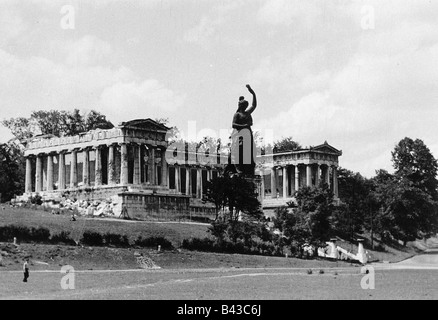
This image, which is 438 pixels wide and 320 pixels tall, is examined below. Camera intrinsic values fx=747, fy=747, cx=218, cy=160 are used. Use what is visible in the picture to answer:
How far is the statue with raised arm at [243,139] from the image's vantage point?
29812mm

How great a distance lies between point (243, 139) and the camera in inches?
1175

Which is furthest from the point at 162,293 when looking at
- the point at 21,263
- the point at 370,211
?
the point at 370,211

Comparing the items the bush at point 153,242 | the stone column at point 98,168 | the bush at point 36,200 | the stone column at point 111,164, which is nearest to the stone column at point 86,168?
the stone column at point 98,168

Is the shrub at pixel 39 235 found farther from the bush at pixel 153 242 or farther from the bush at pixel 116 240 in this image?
the bush at pixel 153 242

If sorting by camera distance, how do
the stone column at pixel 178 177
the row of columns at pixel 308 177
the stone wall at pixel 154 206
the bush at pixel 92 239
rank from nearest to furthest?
the bush at pixel 92 239
the stone wall at pixel 154 206
the stone column at pixel 178 177
the row of columns at pixel 308 177

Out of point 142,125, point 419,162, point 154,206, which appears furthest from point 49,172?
point 419,162

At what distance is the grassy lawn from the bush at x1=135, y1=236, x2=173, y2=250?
68.5 inches

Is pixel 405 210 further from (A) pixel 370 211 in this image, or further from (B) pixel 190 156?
(B) pixel 190 156

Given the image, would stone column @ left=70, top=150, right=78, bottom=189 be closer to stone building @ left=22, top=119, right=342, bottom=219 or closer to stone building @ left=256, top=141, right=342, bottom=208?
stone building @ left=22, top=119, right=342, bottom=219

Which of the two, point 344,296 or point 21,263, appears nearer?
point 344,296

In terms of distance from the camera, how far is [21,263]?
50156mm

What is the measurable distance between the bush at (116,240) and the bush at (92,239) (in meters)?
0.60

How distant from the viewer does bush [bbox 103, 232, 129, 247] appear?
6064 centimetres

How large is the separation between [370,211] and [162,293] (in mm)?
65062
